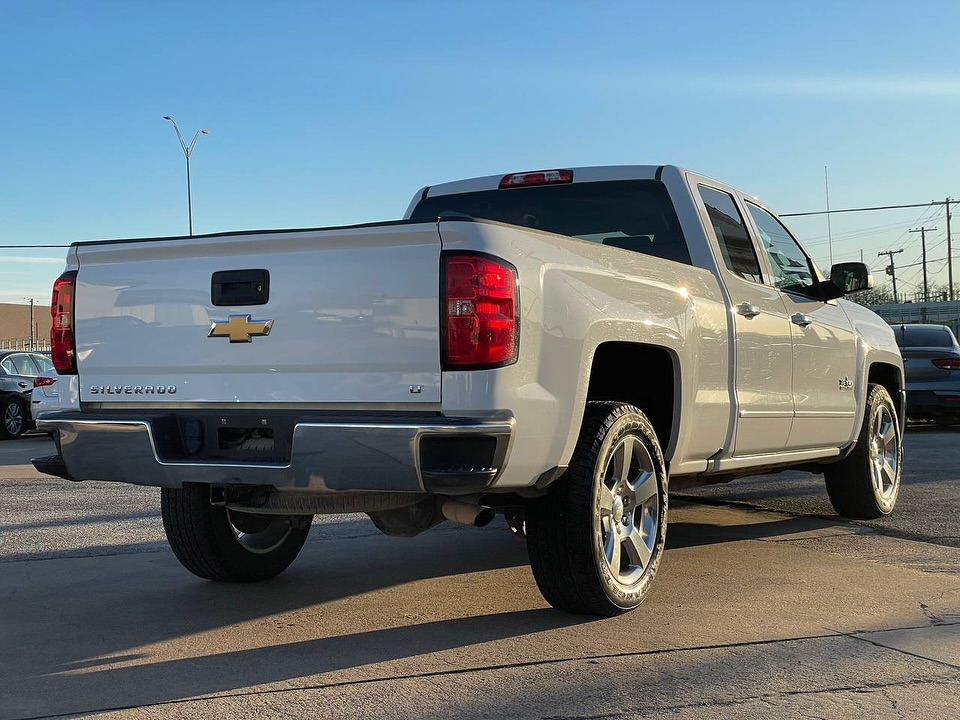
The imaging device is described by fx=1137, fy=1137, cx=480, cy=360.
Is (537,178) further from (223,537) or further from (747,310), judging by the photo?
(223,537)

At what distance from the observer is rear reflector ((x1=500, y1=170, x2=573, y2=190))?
20.4 ft

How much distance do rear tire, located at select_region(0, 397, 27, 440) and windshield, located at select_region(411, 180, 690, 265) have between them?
14162 millimetres

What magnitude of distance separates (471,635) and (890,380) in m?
4.85

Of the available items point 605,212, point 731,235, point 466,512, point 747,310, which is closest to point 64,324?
point 466,512

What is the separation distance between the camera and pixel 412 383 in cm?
405

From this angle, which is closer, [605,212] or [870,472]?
[605,212]

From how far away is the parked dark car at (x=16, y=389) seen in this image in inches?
718

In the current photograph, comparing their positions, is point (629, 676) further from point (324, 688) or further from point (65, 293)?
point (65, 293)

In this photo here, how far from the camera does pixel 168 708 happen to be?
3.61 m

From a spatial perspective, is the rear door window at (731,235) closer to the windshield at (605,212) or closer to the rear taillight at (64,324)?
the windshield at (605,212)

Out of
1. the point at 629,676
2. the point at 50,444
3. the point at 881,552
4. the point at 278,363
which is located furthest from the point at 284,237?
the point at 50,444

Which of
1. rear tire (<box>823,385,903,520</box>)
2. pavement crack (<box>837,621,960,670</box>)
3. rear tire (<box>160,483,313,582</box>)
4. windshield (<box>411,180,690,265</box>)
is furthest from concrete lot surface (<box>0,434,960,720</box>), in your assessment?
windshield (<box>411,180,690,265</box>)

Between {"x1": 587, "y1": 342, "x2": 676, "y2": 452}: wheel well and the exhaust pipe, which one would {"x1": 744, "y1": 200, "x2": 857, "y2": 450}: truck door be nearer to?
{"x1": 587, "y1": 342, "x2": 676, "y2": 452}: wheel well

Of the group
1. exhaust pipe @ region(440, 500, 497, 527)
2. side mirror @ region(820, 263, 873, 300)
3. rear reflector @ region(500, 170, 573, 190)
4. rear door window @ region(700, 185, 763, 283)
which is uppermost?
rear reflector @ region(500, 170, 573, 190)
